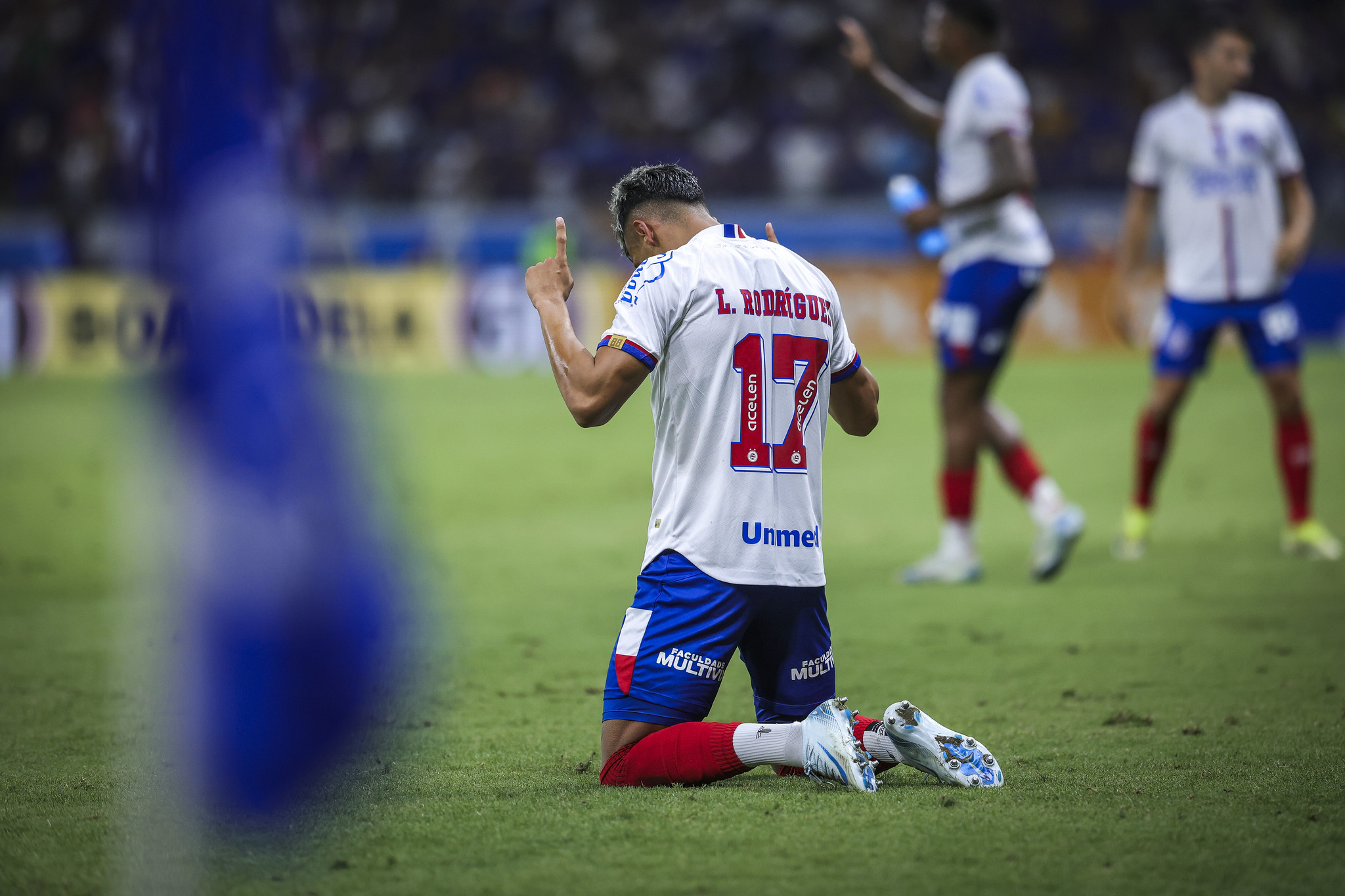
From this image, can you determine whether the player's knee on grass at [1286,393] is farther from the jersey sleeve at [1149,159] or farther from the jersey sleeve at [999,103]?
the jersey sleeve at [999,103]

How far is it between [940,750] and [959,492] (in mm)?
3454

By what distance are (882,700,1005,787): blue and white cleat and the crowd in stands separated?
64.6ft

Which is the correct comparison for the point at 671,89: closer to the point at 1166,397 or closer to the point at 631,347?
the point at 1166,397

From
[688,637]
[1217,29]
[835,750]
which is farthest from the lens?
[1217,29]

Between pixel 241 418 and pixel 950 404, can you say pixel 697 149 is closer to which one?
pixel 950 404

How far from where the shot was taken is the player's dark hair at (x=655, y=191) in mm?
3533

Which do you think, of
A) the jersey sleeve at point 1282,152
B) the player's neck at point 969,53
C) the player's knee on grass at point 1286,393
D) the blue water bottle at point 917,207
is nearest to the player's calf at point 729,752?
the blue water bottle at point 917,207

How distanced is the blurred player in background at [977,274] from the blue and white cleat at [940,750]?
10.8 feet

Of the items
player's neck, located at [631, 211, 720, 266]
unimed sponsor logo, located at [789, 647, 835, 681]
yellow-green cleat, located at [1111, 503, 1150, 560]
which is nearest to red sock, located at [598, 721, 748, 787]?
unimed sponsor logo, located at [789, 647, 835, 681]

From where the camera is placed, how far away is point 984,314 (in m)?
6.55

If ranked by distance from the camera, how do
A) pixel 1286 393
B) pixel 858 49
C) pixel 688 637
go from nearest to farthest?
pixel 688 637 < pixel 858 49 < pixel 1286 393

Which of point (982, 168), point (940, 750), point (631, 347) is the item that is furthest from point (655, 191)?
point (982, 168)

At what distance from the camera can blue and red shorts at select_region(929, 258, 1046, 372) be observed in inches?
258

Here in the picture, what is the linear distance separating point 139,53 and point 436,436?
407 inches
